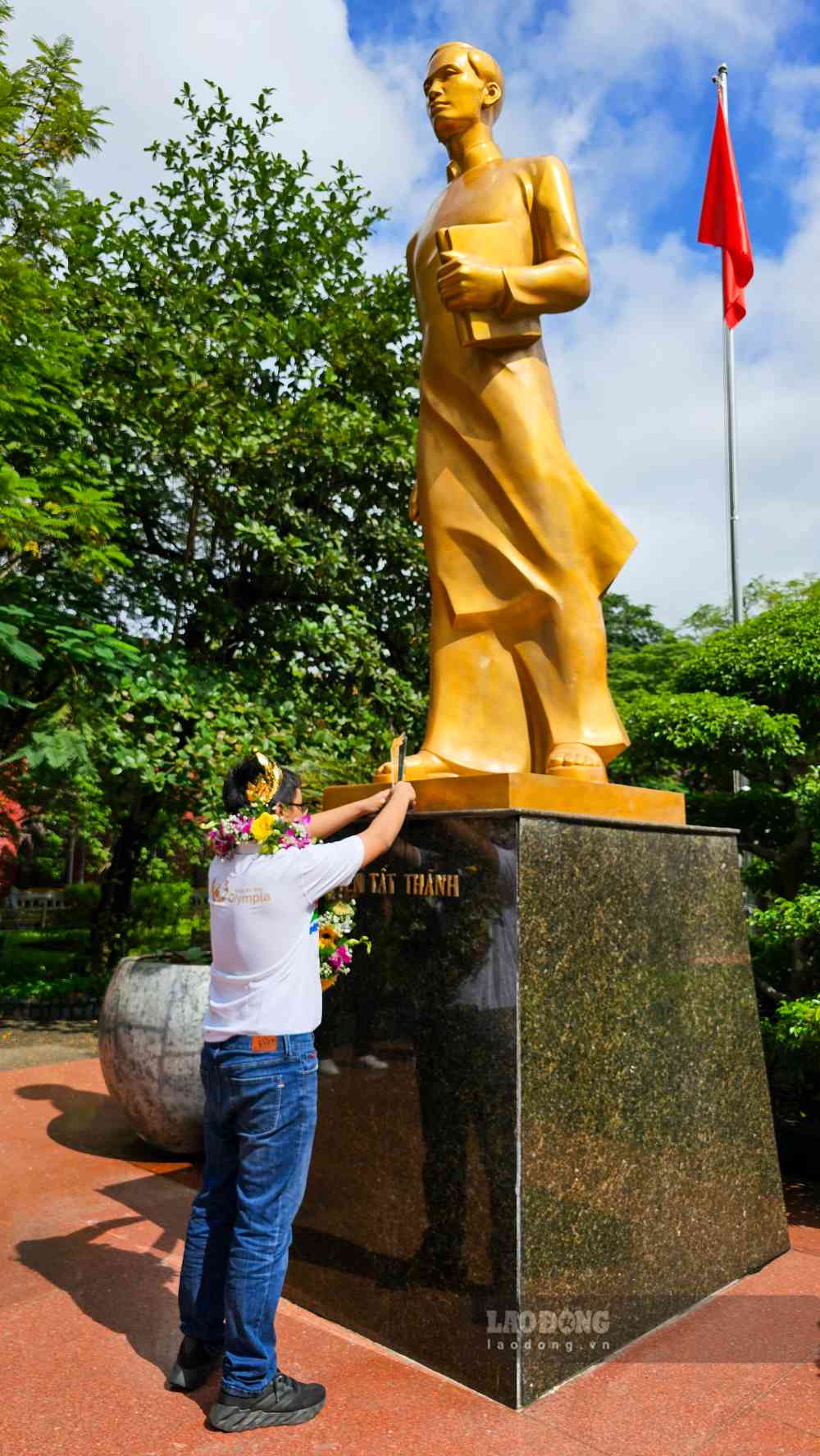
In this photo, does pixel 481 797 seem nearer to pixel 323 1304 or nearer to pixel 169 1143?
pixel 323 1304

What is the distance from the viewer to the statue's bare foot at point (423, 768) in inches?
145

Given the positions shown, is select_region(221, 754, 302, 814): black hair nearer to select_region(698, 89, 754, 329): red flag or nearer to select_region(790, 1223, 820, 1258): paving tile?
select_region(790, 1223, 820, 1258): paving tile

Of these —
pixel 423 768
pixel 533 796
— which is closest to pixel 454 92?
pixel 423 768

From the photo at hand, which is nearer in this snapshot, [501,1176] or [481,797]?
[501,1176]

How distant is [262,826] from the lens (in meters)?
2.71

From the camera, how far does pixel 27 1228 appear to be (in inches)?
161

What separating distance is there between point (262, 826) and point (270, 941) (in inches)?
11.7

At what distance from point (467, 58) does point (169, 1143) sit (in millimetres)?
5024

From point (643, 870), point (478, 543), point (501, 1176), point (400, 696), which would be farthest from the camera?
point (400, 696)

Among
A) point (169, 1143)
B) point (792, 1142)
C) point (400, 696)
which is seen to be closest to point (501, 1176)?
point (169, 1143)

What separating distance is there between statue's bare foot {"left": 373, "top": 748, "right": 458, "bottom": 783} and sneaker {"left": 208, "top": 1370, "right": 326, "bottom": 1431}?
1816mm

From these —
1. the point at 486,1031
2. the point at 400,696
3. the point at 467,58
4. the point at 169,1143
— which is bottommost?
the point at 169,1143

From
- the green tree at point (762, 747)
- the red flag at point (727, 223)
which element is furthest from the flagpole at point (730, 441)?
the green tree at point (762, 747)

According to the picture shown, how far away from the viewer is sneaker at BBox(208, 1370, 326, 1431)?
2.56 meters
